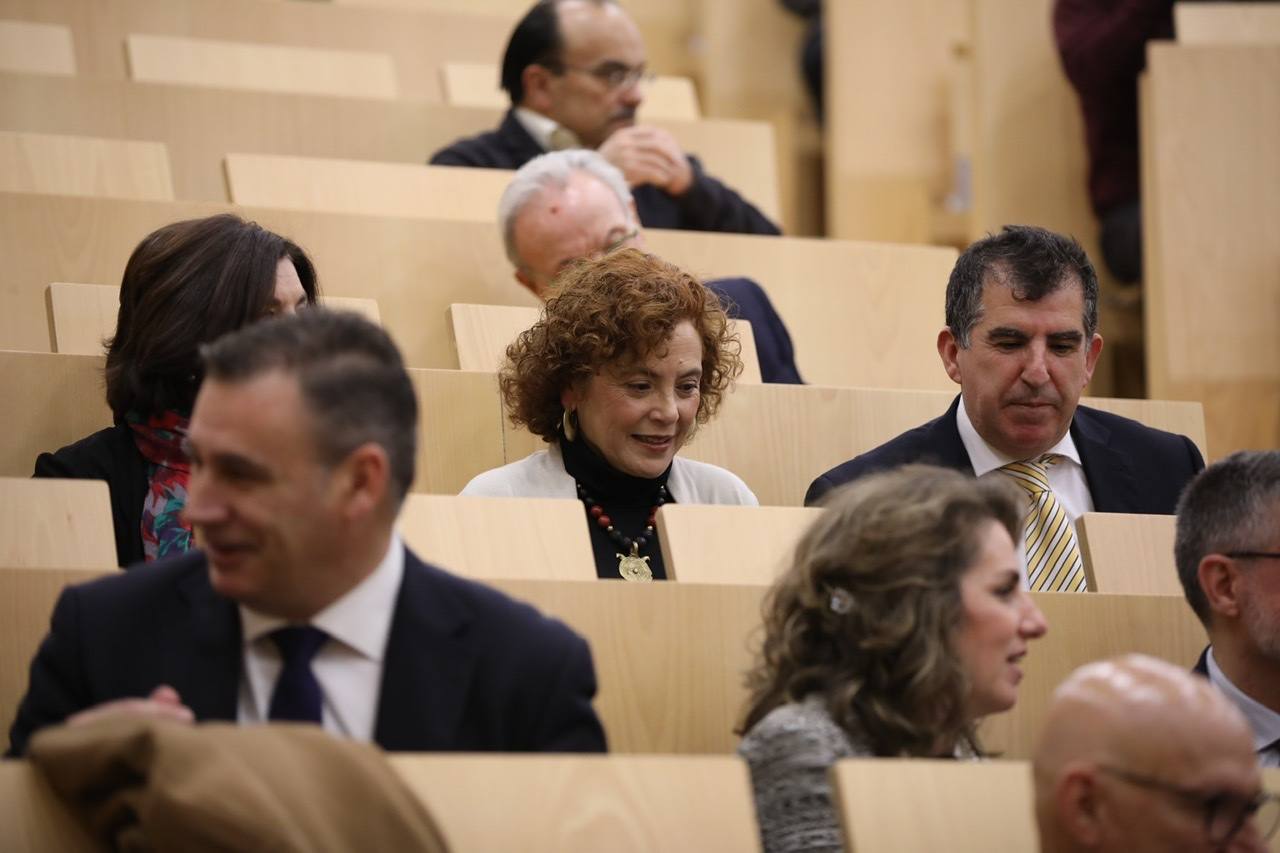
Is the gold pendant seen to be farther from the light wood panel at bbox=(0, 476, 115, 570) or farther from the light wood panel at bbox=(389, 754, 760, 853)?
the light wood panel at bbox=(389, 754, 760, 853)

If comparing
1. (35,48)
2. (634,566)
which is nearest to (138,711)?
(634,566)

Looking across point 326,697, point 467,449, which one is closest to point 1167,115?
point 467,449

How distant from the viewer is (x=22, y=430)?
1399 mm

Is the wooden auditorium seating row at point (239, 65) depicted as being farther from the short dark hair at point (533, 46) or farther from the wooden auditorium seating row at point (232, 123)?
the short dark hair at point (533, 46)

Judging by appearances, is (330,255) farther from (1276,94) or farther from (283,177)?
(1276,94)

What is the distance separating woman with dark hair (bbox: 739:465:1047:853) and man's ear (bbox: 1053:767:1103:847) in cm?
16

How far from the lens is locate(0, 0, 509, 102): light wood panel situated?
250 centimetres

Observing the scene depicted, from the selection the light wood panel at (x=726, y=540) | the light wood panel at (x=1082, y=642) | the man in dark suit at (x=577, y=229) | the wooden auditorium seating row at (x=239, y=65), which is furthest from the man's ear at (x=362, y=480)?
the wooden auditorium seating row at (x=239, y=65)

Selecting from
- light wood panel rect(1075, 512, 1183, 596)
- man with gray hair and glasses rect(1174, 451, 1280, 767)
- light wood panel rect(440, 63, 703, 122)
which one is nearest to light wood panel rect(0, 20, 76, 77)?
light wood panel rect(440, 63, 703, 122)

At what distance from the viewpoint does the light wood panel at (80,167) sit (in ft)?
6.21

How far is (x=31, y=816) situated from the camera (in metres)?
0.82

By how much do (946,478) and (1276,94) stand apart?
1.54 metres

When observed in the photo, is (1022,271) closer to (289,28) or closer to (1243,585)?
(1243,585)

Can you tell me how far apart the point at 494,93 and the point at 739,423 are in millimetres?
1136
